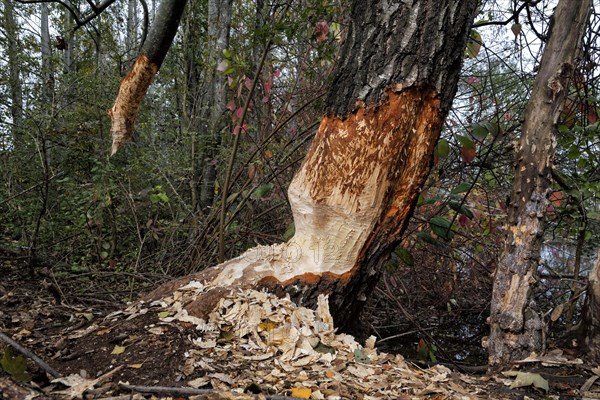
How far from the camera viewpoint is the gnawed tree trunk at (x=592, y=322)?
1.59 m

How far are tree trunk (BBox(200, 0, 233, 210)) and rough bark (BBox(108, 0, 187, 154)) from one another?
2.27 meters

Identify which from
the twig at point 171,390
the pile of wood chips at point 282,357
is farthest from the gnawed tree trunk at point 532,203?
the twig at point 171,390

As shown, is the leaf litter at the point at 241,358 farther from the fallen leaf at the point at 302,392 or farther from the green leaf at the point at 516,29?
the green leaf at the point at 516,29

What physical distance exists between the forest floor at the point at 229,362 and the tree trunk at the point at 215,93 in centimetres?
251

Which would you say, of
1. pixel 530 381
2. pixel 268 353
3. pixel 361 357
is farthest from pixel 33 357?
pixel 530 381

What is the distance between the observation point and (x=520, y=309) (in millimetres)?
1649

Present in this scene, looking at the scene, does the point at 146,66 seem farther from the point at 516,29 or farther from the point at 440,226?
the point at 516,29

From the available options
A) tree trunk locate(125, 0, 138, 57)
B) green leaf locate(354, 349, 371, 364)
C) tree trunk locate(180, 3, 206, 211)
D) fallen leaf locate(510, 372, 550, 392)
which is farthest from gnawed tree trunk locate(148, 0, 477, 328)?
tree trunk locate(125, 0, 138, 57)

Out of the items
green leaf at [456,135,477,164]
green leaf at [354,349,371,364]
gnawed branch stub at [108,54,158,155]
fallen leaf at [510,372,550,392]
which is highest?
green leaf at [456,135,477,164]

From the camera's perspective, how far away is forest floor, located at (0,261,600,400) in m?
1.07

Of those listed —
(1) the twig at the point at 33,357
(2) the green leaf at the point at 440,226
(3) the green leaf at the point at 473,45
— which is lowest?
(1) the twig at the point at 33,357

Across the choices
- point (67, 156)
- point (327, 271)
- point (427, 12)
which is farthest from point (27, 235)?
point (427, 12)

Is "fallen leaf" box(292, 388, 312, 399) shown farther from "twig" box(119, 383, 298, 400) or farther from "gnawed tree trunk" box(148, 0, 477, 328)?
"gnawed tree trunk" box(148, 0, 477, 328)

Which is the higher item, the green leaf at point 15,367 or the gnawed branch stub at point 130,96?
the gnawed branch stub at point 130,96
